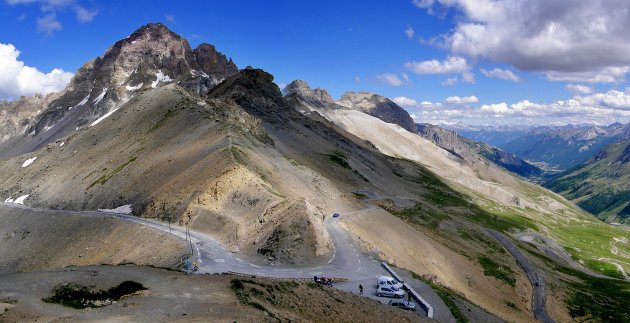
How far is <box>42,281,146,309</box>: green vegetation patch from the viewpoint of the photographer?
125 ft

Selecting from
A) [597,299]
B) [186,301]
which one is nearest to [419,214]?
[597,299]

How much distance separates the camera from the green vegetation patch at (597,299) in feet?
310

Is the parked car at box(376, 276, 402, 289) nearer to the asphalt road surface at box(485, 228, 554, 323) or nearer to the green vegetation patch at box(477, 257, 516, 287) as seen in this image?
the asphalt road surface at box(485, 228, 554, 323)

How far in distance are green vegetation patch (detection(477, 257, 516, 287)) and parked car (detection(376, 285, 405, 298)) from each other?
49.4m

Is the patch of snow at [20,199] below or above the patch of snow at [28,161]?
below

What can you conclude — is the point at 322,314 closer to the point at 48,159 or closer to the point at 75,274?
the point at 75,274

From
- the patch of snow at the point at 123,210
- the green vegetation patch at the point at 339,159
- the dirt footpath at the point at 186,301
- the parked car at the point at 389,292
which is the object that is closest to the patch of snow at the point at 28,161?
the patch of snow at the point at 123,210

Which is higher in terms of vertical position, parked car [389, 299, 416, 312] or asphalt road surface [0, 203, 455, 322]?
asphalt road surface [0, 203, 455, 322]

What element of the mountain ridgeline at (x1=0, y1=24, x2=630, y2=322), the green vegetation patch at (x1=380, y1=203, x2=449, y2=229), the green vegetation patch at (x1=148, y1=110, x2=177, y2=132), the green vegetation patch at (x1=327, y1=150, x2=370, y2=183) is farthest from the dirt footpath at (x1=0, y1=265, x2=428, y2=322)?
the green vegetation patch at (x1=327, y1=150, x2=370, y2=183)

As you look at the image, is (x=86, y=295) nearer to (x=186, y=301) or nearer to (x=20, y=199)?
(x=186, y=301)

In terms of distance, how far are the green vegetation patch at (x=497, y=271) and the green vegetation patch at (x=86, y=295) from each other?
73032mm

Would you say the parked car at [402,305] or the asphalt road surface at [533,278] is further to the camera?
the asphalt road surface at [533,278]

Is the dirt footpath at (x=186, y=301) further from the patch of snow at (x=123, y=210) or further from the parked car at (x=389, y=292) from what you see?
the patch of snow at (x=123, y=210)

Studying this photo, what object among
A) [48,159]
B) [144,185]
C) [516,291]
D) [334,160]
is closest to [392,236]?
[516,291]
